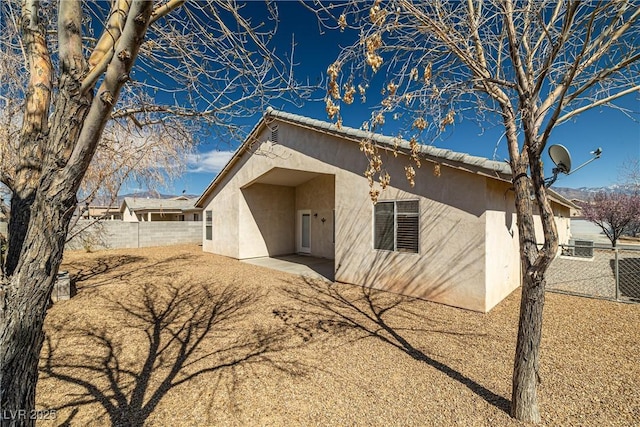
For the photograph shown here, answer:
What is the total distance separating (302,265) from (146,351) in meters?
7.50

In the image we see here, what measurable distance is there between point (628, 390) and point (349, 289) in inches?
214

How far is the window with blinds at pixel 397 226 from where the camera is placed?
282 inches

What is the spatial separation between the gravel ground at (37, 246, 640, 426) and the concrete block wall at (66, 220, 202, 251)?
10.4 metres

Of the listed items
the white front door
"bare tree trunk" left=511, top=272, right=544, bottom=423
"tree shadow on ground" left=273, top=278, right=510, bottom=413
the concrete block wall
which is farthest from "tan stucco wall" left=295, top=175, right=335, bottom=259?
"bare tree trunk" left=511, top=272, right=544, bottom=423

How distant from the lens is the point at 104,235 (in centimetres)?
1605

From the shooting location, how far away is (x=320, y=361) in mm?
4102

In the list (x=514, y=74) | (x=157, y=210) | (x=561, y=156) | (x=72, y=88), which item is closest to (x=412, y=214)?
(x=561, y=156)

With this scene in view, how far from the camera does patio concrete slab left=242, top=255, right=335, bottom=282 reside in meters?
9.97

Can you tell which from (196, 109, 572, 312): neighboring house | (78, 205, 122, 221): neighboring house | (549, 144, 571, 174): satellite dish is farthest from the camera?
(78, 205, 122, 221): neighboring house

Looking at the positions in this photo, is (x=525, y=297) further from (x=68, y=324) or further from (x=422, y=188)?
(x=68, y=324)

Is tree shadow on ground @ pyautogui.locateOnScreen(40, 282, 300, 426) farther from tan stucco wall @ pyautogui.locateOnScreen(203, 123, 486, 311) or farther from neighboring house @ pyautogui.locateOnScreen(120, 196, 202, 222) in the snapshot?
neighboring house @ pyautogui.locateOnScreen(120, 196, 202, 222)

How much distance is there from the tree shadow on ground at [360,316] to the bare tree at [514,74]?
1.01 m

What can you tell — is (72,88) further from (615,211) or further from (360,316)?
(615,211)

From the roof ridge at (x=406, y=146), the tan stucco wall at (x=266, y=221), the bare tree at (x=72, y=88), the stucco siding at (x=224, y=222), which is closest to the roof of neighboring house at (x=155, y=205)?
the stucco siding at (x=224, y=222)
